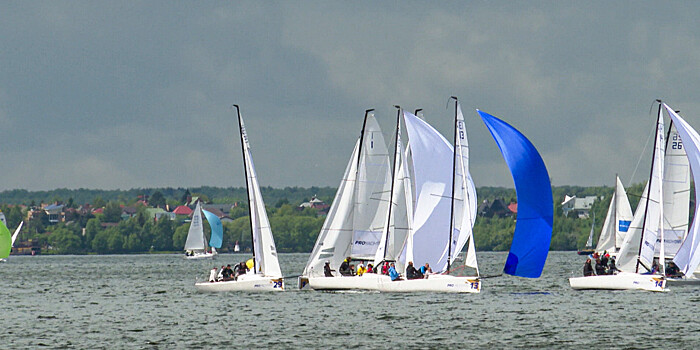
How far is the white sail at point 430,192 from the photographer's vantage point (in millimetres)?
54531

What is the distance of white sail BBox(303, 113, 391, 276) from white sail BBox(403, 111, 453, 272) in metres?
2.59

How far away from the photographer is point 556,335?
3878cm

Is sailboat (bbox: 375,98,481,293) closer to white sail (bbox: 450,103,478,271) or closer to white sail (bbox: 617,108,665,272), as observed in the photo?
white sail (bbox: 450,103,478,271)

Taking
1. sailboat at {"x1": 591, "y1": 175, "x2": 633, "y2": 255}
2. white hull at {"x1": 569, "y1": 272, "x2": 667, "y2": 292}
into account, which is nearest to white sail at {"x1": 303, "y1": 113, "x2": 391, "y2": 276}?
white hull at {"x1": 569, "y1": 272, "x2": 667, "y2": 292}

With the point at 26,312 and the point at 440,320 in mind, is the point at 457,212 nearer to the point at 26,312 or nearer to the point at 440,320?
the point at 440,320

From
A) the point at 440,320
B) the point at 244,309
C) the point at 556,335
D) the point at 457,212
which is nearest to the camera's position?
the point at 556,335

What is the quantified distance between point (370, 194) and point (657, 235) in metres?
13.3

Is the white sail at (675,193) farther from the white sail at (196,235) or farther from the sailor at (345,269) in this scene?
the white sail at (196,235)

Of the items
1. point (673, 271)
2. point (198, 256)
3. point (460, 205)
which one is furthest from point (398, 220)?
point (198, 256)

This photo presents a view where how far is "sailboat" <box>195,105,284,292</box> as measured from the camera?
189ft

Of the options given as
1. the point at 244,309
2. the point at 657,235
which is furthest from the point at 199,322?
the point at 657,235

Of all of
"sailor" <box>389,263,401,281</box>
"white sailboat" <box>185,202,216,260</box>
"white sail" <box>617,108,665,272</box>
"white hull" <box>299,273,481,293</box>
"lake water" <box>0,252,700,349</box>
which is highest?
"white sailboat" <box>185,202,216,260</box>

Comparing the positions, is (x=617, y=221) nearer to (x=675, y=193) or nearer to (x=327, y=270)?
(x=675, y=193)

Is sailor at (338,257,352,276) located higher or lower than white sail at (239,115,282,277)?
lower
